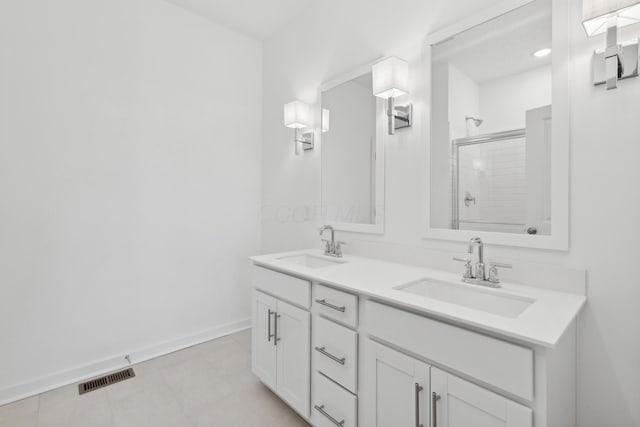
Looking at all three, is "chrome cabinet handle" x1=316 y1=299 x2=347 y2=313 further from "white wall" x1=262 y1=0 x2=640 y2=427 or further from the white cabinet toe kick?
"white wall" x1=262 y1=0 x2=640 y2=427

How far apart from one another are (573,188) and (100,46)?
2.87m

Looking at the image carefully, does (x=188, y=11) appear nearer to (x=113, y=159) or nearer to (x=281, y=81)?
(x=281, y=81)

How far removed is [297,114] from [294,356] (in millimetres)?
1689

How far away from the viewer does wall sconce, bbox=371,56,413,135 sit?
1695 millimetres

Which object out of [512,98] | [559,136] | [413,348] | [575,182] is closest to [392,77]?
[512,98]

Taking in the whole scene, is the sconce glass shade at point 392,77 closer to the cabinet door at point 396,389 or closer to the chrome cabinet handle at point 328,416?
the cabinet door at point 396,389

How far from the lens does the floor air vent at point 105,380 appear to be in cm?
196

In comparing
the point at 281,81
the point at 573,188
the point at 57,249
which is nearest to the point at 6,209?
the point at 57,249

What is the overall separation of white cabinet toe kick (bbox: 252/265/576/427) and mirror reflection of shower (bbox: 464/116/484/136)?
2.91 ft

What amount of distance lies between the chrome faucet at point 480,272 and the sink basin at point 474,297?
49 mm

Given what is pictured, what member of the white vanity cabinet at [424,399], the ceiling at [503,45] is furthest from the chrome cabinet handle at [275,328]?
the ceiling at [503,45]

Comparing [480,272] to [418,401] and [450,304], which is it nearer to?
[450,304]

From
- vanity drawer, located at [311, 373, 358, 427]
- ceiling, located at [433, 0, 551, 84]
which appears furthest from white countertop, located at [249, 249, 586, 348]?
ceiling, located at [433, 0, 551, 84]

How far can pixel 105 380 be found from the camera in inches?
80.9
